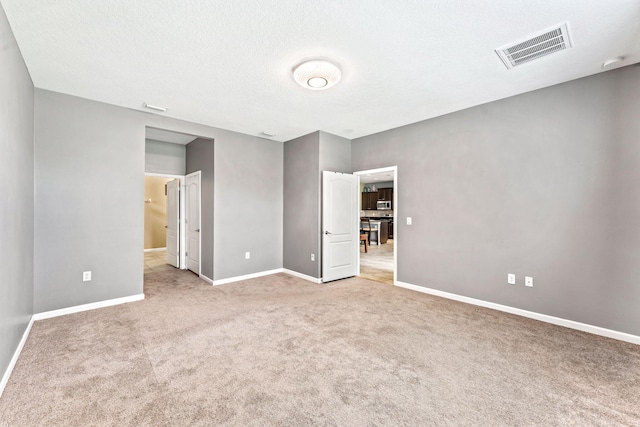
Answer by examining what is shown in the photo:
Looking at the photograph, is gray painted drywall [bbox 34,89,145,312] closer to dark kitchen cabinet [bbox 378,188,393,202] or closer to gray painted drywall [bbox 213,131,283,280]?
gray painted drywall [bbox 213,131,283,280]

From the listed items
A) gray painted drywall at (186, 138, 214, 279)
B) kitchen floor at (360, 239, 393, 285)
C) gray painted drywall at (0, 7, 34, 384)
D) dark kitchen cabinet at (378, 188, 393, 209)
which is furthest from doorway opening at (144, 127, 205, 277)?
dark kitchen cabinet at (378, 188, 393, 209)

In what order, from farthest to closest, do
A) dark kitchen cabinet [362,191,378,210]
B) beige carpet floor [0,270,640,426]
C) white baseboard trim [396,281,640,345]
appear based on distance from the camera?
dark kitchen cabinet [362,191,378,210] → white baseboard trim [396,281,640,345] → beige carpet floor [0,270,640,426]

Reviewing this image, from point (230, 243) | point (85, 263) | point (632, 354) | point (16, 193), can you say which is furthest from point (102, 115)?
point (632, 354)

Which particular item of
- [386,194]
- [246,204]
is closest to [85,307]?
[246,204]

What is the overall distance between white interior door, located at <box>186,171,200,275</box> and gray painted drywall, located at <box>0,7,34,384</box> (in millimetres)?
2423

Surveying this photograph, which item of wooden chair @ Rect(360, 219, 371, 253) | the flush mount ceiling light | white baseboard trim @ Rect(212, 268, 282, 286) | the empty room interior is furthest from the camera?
wooden chair @ Rect(360, 219, 371, 253)

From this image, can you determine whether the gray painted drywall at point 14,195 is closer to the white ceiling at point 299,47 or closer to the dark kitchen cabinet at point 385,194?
the white ceiling at point 299,47

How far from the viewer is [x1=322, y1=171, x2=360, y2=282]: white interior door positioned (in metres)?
4.89

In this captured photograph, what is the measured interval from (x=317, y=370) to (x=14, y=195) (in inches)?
115

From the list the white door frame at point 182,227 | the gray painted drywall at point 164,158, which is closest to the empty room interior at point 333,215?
the white door frame at point 182,227

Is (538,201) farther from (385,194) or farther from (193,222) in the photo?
(385,194)

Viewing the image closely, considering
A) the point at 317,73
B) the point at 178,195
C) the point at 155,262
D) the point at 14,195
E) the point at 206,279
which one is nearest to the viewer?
the point at 14,195

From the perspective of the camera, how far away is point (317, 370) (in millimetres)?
2199

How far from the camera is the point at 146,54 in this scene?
252cm
